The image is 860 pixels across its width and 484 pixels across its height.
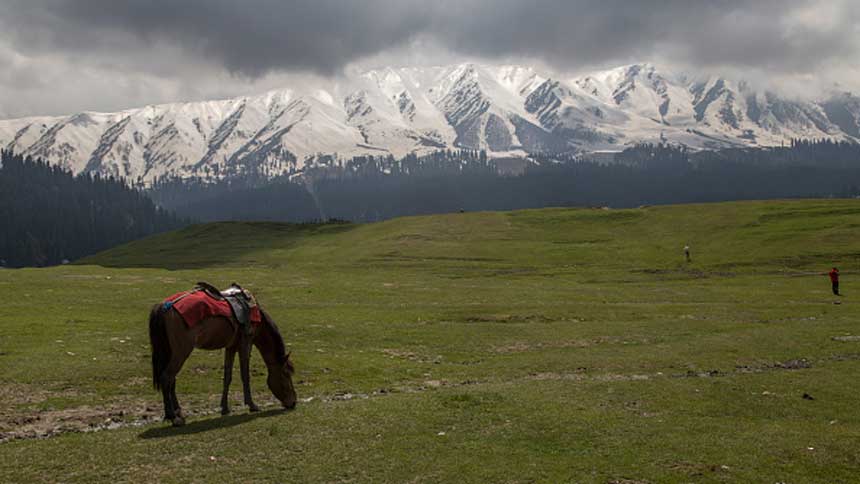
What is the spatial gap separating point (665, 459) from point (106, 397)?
19.7 m

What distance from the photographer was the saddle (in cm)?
2269

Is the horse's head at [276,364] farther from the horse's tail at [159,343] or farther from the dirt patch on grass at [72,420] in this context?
the dirt patch on grass at [72,420]

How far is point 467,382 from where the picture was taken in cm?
2970

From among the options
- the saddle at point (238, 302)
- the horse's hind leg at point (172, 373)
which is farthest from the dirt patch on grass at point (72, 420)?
the saddle at point (238, 302)

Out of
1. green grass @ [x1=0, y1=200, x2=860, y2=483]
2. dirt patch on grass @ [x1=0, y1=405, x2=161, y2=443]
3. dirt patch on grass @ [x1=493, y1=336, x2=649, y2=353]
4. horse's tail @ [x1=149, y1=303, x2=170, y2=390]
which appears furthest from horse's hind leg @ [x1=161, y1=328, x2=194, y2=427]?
dirt patch on grass @ [x1=493, y1=336, x2=649, y2=353]

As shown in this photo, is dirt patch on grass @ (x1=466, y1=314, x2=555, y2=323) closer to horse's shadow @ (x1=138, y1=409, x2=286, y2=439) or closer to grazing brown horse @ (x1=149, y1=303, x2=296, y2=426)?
grazing brown horse @ (x1=149, y1=303, x2=296, y2=426)

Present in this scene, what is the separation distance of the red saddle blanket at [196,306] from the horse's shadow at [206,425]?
10.2 feet

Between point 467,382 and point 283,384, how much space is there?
368 inches

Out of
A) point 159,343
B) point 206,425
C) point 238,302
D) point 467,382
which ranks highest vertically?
point 238,302

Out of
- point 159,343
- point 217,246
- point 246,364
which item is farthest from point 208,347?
point 217,246

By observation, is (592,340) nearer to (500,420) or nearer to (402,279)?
(500,420)

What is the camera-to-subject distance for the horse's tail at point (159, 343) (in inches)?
832

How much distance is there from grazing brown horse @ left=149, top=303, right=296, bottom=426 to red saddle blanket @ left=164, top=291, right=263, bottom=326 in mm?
143

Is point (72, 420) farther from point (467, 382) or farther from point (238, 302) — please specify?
point (467, 382)
